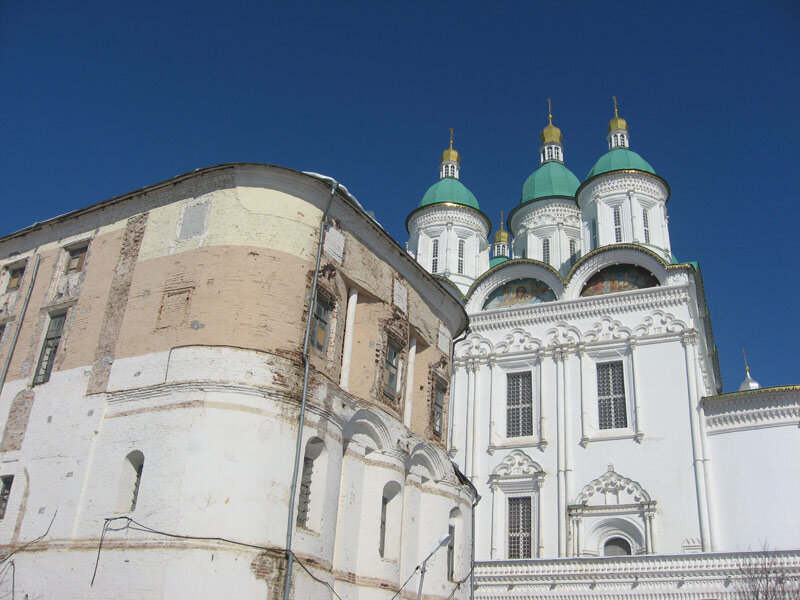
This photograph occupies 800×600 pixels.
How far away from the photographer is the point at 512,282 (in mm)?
33938

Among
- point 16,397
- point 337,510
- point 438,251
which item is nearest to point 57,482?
point 16,397

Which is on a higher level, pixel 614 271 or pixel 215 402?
pixel 614 271

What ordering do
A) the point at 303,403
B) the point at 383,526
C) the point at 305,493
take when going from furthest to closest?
the point at 383,526, the point at 305,493, the point at 303,403

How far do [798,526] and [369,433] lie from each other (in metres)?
16.2

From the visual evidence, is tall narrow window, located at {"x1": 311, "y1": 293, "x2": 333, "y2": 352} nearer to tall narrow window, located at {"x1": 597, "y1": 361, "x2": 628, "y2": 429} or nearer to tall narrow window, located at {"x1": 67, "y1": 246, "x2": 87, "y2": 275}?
tall narrow window, located at {"x1": 67, "y1": 246, "x2": 87, "y2": 275}

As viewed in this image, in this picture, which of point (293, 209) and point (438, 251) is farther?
point (438, 251)

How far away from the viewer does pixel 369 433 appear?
642 inches

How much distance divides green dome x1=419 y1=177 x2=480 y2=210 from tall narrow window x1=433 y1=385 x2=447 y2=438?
72.4 feet

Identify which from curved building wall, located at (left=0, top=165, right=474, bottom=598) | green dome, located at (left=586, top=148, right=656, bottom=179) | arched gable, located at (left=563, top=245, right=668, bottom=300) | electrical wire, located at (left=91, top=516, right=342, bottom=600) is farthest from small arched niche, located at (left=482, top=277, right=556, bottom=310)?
electrical wire, located at (left=91, top=516, right=342, bottom=600)

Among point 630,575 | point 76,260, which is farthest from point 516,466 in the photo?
point 76,260

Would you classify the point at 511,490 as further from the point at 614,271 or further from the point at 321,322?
the point at 321,322

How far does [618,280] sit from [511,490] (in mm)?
9052

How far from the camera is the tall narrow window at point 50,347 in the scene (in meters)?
16.1

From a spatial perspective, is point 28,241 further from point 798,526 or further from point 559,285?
point 798,526
